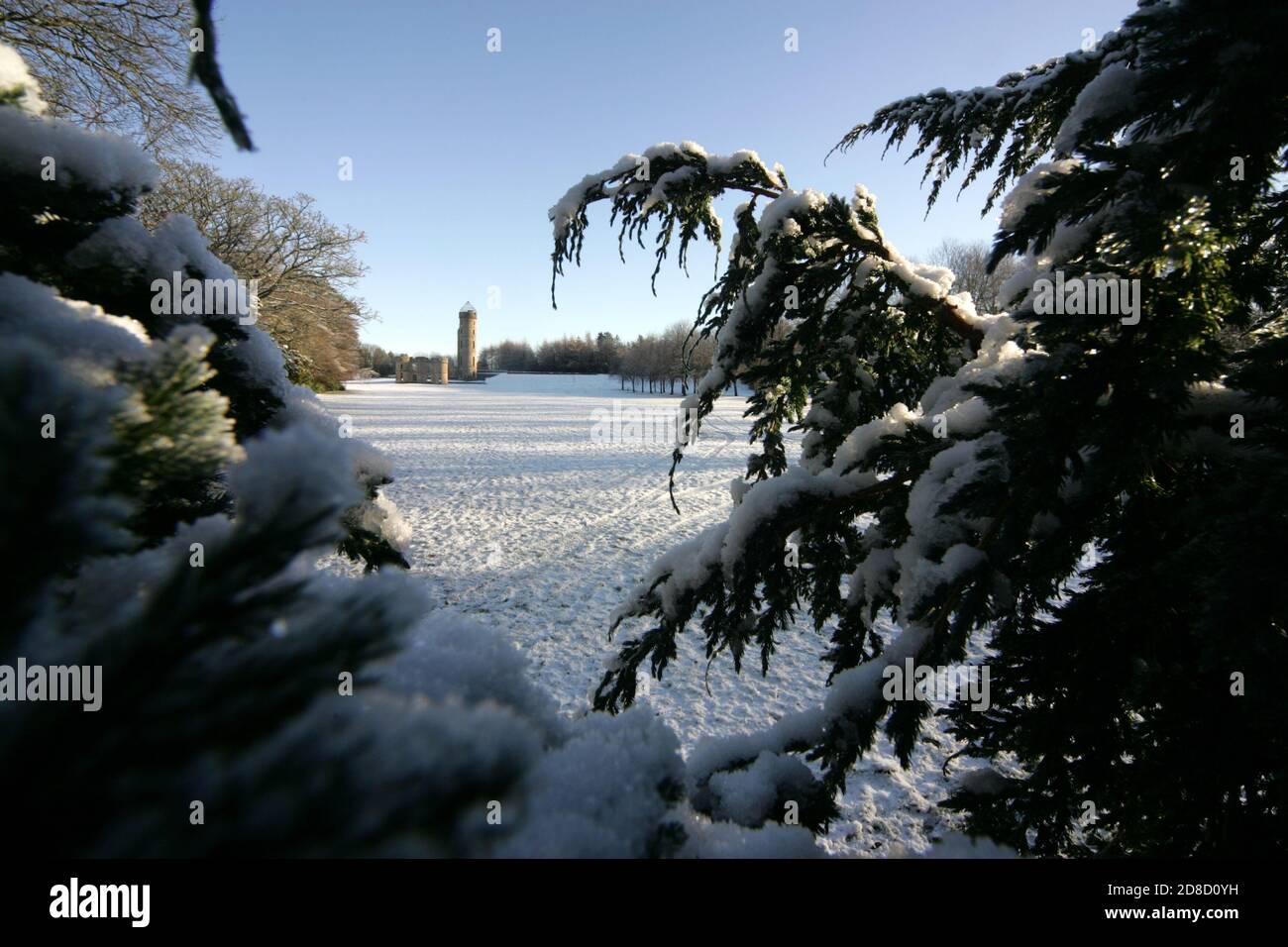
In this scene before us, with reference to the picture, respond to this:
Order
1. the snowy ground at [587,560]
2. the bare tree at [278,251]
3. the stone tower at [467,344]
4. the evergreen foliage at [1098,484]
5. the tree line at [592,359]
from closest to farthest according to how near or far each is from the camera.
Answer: the evergreen foliage at [1098,484] → the snowy ground at [587,560] → the bare tree at [278,251] → the tree line at [592,359] → the stone tower at [467,344]

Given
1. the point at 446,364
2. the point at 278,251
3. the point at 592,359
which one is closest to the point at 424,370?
the point at 446,364

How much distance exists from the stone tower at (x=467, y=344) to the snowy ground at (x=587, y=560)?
5986 centimetres

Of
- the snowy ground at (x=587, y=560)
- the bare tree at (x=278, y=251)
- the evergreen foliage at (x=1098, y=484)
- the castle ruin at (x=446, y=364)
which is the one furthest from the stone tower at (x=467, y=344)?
the evergreen foliage at (x=1098, y=484)

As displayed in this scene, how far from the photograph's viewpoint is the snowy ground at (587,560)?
458 cm

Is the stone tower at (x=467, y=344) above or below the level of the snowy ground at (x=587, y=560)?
above

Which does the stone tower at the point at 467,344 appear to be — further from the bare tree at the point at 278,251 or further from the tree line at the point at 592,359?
the bare tree at the point at 278,251

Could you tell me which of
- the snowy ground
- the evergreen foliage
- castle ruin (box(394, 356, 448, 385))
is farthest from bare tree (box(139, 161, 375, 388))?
castle ruin (box(394, 356, 448, 385))

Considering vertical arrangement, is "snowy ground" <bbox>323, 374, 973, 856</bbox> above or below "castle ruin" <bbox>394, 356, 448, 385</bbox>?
below

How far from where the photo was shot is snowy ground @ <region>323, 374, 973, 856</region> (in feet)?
15.0

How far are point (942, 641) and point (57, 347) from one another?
5.32ft

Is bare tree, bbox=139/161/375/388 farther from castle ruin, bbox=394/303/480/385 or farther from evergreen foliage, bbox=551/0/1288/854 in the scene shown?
castle ruin, bbox=394/303/480/385

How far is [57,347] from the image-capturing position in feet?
1.59

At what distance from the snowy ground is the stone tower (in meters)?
59.9
